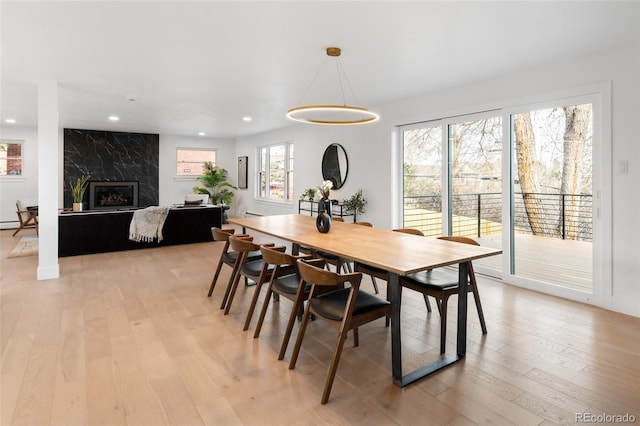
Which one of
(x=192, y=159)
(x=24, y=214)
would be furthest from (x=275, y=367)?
(x=192, y=159)

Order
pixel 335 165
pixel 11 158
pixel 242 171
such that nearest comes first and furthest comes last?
pixel 335 165 → pixel 11 158 → pixel 242 171

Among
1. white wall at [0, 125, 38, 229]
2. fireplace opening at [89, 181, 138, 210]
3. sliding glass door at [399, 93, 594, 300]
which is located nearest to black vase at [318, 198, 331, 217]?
sliding glass door at [399, 93, 594, 300]

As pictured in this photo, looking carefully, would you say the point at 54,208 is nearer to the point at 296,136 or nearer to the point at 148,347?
the point at 148,347

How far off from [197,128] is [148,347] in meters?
6.88

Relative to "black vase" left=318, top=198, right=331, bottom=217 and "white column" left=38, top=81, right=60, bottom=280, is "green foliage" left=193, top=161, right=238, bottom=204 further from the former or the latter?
"black vase" left=318, top=198, right=331, bottom=217

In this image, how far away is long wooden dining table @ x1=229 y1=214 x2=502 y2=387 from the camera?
7.03ft

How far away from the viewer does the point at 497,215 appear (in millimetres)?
4367

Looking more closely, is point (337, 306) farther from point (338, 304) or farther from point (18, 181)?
point (18, 181)

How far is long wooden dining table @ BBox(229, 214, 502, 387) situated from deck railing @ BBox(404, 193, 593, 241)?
179 cm

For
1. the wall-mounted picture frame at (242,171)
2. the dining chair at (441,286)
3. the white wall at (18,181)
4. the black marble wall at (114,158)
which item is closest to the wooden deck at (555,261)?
the dining chair at (441,286)

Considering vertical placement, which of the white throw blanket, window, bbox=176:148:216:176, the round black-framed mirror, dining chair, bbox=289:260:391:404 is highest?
window, bbox=176:148:216:176

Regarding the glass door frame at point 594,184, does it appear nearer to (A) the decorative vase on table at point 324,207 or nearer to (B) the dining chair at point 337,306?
(A) the decorative vase on table at point 324,207

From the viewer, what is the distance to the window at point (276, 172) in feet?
27.9

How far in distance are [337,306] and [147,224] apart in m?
4.82
